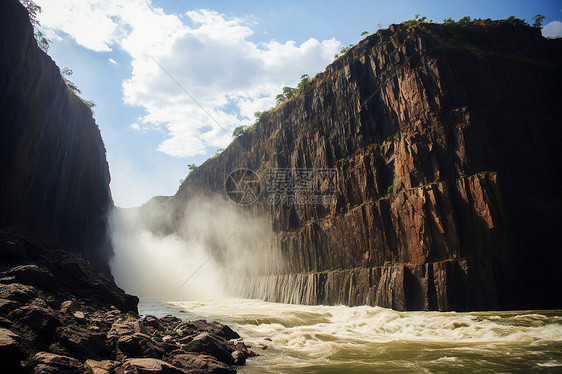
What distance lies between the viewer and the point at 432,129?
1068 inches

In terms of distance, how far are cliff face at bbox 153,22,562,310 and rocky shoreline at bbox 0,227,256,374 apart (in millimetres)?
17493

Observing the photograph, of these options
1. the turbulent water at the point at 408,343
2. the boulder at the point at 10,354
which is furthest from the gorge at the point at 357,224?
the turbulent water at the point at 408,343

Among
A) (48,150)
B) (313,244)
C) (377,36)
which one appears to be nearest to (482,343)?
(313,244)

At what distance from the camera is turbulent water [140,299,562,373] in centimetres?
1000

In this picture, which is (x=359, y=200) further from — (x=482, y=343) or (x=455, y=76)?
(x=482, y=343)

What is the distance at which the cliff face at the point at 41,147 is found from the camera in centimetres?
1747

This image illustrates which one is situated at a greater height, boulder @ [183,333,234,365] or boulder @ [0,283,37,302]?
boulder @ [0,283,37,302]

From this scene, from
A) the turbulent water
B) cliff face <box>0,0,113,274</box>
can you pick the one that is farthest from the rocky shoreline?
cliff face <box>0,0,113,274</box>

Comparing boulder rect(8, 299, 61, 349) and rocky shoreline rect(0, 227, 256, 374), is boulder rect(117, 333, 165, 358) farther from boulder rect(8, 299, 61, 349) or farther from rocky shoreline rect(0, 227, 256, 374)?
boulder rect(8, 299, 61, 349)

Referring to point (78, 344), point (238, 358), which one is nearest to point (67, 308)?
point (78, 344)

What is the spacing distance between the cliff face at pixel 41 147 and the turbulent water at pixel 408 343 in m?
16.7

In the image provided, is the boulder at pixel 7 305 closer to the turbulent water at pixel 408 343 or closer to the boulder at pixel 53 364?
the boulder at pixel 53 364

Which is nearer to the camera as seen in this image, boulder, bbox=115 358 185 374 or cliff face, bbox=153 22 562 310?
boulder, bbox=115 358 185 374

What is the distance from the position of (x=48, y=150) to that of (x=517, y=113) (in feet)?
134
